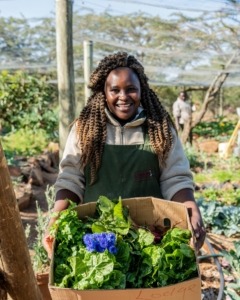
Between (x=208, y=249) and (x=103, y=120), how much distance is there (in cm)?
185

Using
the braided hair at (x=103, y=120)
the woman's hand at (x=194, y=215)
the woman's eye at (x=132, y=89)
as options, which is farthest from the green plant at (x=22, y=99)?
the woman's hand at (x=194, y=215)

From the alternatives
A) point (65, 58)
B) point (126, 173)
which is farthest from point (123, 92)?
point (65, 58)

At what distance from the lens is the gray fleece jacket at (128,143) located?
197 centimetres

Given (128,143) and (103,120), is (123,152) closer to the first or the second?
(128,143)

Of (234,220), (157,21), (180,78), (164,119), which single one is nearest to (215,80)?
(180,78)

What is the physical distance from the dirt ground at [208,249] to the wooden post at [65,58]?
138 cm

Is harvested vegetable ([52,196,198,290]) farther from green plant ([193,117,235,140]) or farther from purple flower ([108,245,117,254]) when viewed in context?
green plant ([193,117,235,140])

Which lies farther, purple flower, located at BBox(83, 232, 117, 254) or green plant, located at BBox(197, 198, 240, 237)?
green plant, located at BBox(197, 198, 240, 237)

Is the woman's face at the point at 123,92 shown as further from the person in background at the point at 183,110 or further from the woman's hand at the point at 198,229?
the person in background at the point at 183,110

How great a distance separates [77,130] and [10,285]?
76cm

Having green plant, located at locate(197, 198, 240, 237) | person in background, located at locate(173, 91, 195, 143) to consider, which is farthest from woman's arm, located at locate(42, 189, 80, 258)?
person in background, located at locate(173, 91, 195, 143)

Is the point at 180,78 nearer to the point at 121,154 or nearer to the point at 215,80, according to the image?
the point at 215,80

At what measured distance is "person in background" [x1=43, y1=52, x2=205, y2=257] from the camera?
1966 millimetres

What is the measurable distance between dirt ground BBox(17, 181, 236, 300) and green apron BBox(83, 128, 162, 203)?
0.53m
